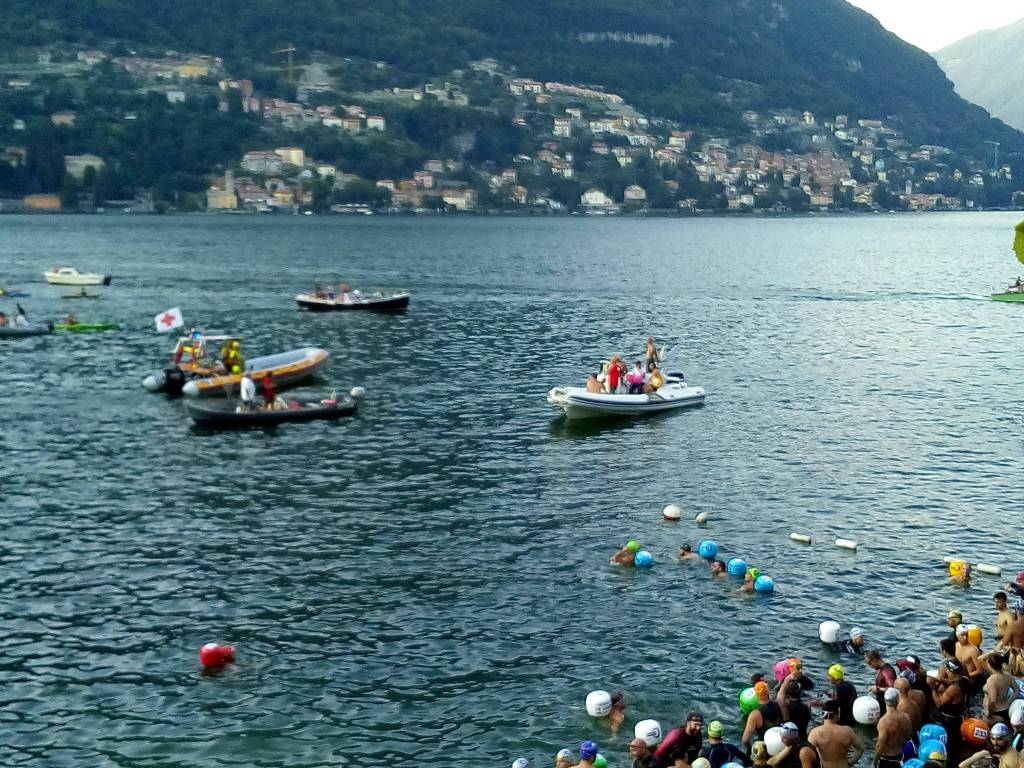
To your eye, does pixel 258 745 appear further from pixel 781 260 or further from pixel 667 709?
pixel 781 260

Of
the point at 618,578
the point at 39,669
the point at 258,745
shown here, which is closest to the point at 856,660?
the point at 618,578

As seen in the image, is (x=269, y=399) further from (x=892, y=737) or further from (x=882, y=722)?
(x=892, y=737)

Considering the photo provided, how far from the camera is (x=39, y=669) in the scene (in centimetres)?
2450

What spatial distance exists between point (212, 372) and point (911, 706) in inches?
1526

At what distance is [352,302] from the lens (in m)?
85.9

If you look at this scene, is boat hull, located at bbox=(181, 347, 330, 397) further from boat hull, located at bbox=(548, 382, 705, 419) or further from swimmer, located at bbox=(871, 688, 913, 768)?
swimmer, located at bbox=(871, 688, 913, 768)

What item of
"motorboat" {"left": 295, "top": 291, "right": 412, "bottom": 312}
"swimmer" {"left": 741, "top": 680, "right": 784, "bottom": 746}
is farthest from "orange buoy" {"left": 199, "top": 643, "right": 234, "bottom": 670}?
"motorboat" {"left": 295, "top": 291, "right": 412, "bottom": 312}

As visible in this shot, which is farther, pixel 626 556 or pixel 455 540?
pixel 455 540

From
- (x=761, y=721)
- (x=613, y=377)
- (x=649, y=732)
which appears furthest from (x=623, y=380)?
(x=649, y=732)

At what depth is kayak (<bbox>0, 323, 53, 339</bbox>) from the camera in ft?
228

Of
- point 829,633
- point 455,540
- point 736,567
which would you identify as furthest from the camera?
point 455,540

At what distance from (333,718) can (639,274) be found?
367 ft

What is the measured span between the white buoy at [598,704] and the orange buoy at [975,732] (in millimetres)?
6372

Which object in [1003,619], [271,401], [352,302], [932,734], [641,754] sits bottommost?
[641,754]
